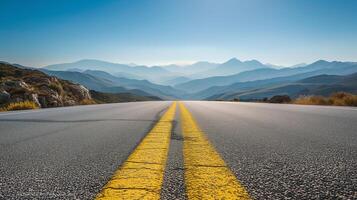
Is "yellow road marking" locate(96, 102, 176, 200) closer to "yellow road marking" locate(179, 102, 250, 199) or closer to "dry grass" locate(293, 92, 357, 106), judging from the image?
"yellow road marking" locate(179, 102, 250, 199)

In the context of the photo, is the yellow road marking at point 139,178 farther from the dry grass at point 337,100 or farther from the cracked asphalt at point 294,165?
the dry grass at point 337,100

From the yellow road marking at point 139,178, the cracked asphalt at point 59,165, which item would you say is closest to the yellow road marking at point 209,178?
the yellow road marking at point 139,178

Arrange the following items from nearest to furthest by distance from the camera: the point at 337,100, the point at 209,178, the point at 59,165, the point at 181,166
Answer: the point at 209,178
the point at 181,166
the point at 59,165
the point at 337,100

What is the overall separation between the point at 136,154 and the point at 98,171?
58 cm

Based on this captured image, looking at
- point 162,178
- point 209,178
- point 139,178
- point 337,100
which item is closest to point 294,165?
point 209,178

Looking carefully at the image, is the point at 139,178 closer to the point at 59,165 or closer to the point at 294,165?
the point at 59,165

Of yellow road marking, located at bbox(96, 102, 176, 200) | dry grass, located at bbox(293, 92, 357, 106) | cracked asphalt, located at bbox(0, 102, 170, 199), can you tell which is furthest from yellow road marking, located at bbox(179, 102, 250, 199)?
dry grass, located at bbox(293, 92, 357, 106)

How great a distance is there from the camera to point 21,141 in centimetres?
364

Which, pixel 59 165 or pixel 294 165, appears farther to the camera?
pixel 59 165

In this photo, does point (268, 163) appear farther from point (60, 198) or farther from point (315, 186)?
point (60, 198)

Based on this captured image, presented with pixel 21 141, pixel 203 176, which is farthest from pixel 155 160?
pixel 21 141

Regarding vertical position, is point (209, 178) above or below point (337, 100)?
above

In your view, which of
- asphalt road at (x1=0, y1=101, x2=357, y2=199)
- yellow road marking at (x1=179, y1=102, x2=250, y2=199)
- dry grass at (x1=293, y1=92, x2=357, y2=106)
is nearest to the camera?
yellow road marking at (x1=179, y1=102, x2=250, y2=199)

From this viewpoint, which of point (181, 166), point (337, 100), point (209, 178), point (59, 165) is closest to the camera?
point (209, 178)
